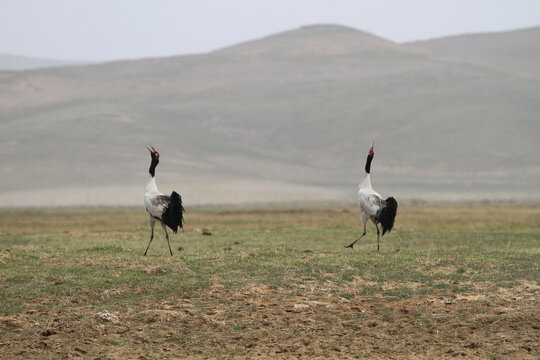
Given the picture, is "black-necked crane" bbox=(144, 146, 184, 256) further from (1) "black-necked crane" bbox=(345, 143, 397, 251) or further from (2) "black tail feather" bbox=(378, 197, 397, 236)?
(2) "black tail feather" bbox=(378, 197, 397, 236)

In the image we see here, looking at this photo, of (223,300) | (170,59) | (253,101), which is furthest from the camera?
(170,59)

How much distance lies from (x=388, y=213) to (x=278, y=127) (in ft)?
407

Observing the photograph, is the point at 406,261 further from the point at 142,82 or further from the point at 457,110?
the point at 142,82

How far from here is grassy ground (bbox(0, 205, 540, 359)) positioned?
36.1 feet

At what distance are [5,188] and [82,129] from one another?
3344 centimetres

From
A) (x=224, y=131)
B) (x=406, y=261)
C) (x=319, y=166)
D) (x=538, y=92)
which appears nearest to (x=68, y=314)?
(x=406, y=261)

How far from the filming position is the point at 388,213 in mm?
20031

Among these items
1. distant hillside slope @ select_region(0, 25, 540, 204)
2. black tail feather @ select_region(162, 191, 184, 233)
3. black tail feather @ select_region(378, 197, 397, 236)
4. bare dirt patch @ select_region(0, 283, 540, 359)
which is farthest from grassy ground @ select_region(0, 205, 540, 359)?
distant hillside slope @ select_region(0, 25, 540, 204)

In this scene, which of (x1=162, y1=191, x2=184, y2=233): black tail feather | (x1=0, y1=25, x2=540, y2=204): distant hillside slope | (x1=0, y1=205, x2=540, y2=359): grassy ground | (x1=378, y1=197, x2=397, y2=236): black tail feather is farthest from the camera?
(x1=0, y1=25, x2=540, y2=204): distant hillside slope

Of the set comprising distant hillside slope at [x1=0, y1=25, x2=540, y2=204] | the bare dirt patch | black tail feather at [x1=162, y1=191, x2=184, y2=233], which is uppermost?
distant hillside slope at [x1=0, y1=25, x2=540, y2=204]

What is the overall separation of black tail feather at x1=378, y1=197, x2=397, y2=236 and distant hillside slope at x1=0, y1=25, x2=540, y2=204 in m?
68.8

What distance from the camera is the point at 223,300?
522 inches

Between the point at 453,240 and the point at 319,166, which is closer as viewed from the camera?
the point at 453,240

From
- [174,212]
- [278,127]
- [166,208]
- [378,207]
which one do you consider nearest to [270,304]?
[174,212]
